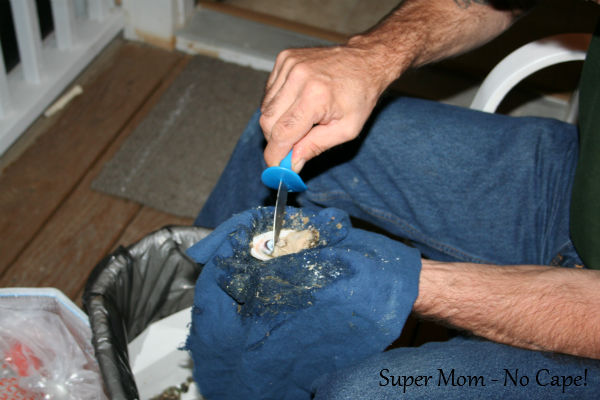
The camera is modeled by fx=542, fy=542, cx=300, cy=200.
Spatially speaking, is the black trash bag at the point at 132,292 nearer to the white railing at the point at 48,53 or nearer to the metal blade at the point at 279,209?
the metal blade at the point at 279,209

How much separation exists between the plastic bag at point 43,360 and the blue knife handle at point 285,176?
17.4 inches

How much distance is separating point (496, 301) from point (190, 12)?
158 cm

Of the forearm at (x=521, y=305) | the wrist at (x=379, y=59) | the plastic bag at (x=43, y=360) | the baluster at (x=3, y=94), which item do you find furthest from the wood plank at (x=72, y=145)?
the forearm at (x=521, y=305)

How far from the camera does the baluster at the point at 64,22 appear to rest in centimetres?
156

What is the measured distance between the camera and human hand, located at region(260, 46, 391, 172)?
2.32 ft

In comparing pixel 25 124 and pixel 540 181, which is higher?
pixel 540 181

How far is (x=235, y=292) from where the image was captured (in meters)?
0.65

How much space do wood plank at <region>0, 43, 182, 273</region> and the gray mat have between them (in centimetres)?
7

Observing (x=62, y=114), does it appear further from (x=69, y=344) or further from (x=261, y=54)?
(x=69, y=344)

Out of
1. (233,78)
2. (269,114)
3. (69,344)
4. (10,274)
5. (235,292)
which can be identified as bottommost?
(10,274)

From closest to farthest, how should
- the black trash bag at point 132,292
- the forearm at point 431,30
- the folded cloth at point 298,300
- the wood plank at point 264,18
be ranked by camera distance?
the folded cloth at point 298,300 < the black trash bag at point 132,292 < the forearm at point 431,30 < the wood plank at point 264,18

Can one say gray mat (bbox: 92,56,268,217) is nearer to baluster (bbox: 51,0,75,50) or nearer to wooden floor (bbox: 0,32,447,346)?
wooden floor (bbox: 0,32,447,346)

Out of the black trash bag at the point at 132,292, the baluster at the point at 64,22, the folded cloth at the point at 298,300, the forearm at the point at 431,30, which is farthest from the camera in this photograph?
the baluster at the point at 64,22

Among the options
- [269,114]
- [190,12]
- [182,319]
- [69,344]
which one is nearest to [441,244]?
[269,114]
